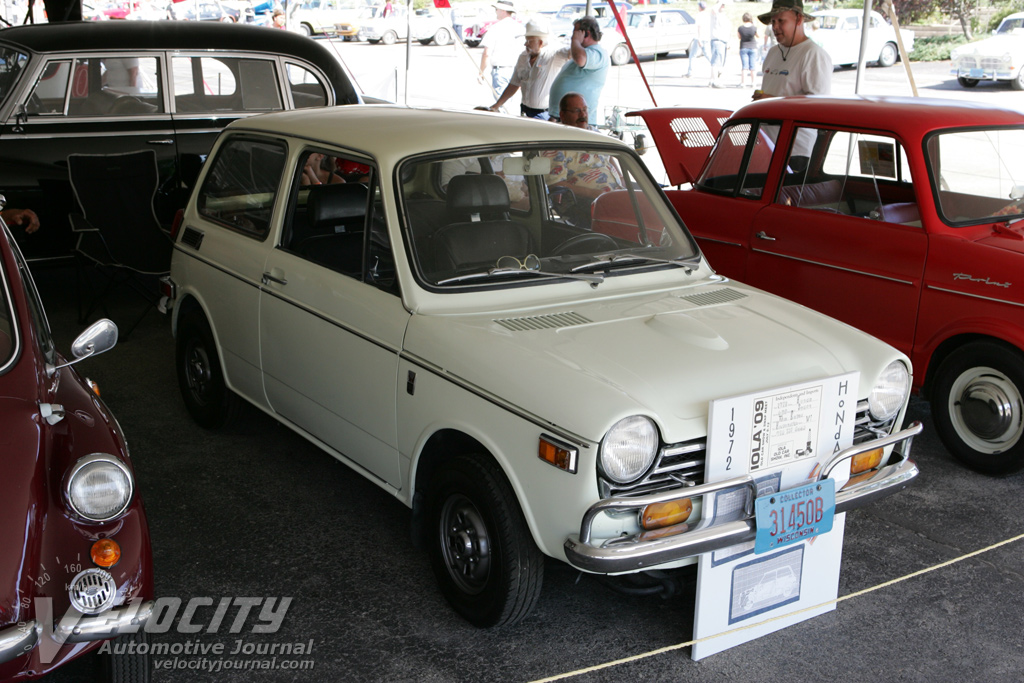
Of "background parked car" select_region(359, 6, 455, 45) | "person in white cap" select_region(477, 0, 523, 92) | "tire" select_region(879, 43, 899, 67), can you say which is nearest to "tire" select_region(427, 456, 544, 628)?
"person in white cap" select_region(477, 0, 523, 92)

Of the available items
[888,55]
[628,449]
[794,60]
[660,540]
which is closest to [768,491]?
[660,540]

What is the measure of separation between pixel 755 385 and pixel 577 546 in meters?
0.83

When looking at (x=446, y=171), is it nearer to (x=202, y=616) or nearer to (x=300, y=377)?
(x=300, y=377)

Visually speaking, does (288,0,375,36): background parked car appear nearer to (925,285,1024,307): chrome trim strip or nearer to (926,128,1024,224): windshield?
(926,128,1024,224): windshield

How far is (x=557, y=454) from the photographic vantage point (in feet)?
9.53

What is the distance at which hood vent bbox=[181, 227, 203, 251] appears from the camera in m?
4.92

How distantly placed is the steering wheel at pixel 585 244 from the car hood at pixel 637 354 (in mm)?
327

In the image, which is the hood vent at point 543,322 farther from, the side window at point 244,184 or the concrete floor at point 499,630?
the side window at point 244,184

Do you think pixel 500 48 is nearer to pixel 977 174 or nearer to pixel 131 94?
pixel 131 94

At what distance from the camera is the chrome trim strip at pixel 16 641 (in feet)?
7.80

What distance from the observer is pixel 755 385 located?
124 inches

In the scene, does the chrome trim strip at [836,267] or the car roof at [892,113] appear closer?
the chrome trim strip at [836,267]

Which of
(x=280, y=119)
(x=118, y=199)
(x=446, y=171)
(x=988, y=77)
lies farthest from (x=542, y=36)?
(x=988, y=77)

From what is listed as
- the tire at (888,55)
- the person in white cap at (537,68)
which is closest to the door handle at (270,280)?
the person in white cap at (537,68)
